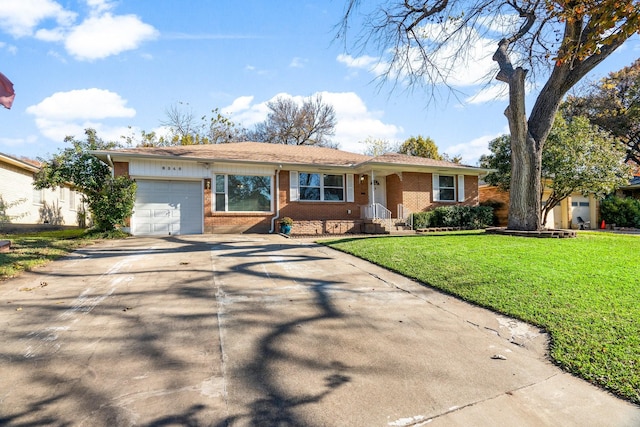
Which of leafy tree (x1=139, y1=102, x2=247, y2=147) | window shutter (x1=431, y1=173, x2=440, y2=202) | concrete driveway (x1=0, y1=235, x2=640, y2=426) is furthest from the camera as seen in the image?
leafy tree (x1=139, y1=102, x2=247, y2=147)

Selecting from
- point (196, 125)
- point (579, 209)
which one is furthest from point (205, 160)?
point (579, 209)

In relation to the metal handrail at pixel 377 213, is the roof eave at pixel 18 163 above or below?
above

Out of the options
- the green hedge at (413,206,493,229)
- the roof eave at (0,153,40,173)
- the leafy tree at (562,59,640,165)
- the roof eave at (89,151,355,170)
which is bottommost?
the green hedge at (413,206,493,229)

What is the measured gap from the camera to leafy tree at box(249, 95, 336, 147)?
30141 millimetres

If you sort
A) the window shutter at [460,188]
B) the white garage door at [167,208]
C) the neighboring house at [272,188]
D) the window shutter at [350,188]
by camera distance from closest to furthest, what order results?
the white garage door at [167,208] < the neighboring house at [272,188] < the window shutter at [350,188] < the window shutter at [460,188]

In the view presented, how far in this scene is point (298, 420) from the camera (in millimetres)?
2045

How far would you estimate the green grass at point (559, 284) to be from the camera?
2.88m

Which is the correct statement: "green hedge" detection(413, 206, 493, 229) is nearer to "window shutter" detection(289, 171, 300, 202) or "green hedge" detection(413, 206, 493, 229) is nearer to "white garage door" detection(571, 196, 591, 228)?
"window shutter" detection(289, 171, 300, 202)

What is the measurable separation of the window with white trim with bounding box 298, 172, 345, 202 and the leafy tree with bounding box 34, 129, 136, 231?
6640 millimetres

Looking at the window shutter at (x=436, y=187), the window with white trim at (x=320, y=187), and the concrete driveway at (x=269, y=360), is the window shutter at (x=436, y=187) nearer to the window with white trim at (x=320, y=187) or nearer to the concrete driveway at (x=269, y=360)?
the window with white trim at (x=320, y=187)

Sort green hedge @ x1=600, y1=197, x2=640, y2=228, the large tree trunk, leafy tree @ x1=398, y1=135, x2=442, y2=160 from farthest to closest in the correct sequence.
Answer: leafy tree @ x1=398, y1=135, x2=442, y2=160, green hedge @ x1=600, y1=197, x2=640, y2=228, the large tree trunk

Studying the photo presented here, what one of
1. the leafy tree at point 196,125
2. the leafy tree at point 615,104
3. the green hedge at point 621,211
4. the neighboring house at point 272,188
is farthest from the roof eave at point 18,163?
the leafy tree at point 615,104

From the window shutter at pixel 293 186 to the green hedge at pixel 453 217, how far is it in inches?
213

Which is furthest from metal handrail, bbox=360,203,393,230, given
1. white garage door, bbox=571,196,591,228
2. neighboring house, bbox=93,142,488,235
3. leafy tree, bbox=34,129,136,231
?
white garage door, bbox=571,196,591,228
